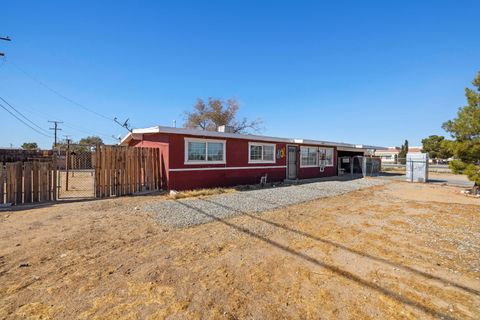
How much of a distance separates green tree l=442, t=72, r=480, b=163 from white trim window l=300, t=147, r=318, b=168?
743cm

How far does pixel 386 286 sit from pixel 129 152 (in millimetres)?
8903

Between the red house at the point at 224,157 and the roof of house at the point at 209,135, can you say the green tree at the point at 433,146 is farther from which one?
the red house at the point at 224,157

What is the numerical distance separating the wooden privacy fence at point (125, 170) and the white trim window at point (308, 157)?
31.2ft

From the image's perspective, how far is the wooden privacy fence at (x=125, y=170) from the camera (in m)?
8.45

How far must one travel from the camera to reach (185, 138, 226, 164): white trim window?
1002cm

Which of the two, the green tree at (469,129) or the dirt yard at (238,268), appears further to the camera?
the green tree at (469,129)

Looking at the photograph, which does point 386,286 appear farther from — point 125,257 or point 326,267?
point 125,257

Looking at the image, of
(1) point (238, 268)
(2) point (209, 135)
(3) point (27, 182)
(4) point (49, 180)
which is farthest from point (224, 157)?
(1) point (238, 268)

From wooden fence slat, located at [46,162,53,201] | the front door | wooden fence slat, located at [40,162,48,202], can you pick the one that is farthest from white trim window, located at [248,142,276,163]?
wooden fence slat, located at [40,162,48,202]

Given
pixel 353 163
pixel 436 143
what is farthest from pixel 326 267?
pixel 436 143

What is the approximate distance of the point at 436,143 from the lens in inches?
1638

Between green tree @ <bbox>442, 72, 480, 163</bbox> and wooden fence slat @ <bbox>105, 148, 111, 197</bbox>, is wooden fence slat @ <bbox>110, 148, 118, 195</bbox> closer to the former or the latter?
wooden fence slat @ <bbox>105, 148, 111, 197</bbox>

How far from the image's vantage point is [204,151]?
10.5 metres

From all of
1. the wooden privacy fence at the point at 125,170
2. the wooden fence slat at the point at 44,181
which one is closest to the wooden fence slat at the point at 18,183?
the wooden fence slat at the point at 44,181
